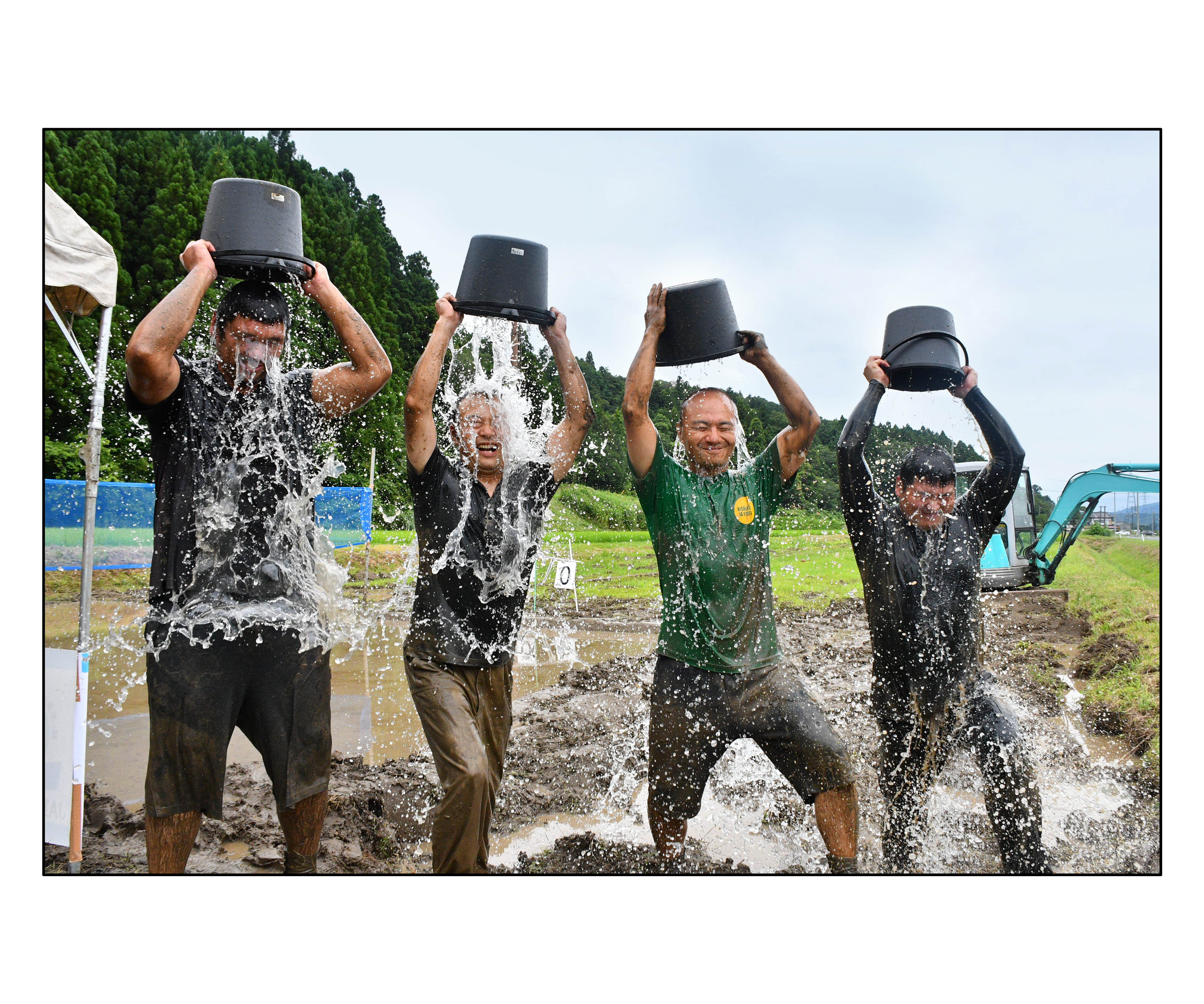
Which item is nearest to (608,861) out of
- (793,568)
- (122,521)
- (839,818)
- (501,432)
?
(839,818)

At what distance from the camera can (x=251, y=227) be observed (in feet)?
8.20

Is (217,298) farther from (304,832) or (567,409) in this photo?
(304,832)

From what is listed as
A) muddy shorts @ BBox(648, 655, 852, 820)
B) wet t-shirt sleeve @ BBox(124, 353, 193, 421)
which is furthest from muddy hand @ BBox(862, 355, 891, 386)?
wet t-shirt sleeve @ BBox(124, 353, 193, 421)

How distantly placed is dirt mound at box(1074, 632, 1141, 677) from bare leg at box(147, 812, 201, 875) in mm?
4450

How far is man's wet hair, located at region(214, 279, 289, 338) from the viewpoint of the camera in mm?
2562

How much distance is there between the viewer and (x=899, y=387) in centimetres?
283

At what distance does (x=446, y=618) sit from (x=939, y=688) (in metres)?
1.79

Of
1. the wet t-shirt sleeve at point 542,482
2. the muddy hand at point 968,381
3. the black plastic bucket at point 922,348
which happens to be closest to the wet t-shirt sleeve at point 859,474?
the black plastic bucket at point 922,348

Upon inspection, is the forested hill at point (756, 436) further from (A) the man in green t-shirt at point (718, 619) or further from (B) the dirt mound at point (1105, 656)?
(B) the dirt mound at point (1105, 656)

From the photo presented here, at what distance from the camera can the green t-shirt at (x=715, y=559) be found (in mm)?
2582

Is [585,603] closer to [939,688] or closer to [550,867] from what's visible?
[550,867]

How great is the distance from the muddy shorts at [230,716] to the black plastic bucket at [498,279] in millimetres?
1299

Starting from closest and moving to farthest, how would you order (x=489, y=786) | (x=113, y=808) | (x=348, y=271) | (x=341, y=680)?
(x=489, y=786), (x=113, y=808), (x=348, y=271), (x=341, y=680)

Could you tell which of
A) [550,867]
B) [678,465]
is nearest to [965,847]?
[550,867]
